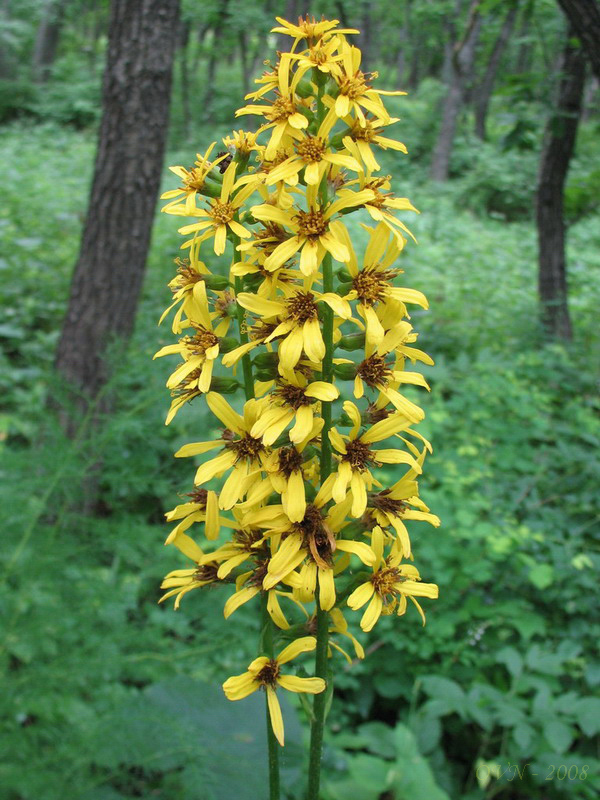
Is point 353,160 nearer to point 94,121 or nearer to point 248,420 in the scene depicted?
point 248,420

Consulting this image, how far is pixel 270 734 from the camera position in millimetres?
1140

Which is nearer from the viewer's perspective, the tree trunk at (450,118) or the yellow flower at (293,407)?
the yellow flower at (293,407)

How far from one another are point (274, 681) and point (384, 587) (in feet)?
0.84

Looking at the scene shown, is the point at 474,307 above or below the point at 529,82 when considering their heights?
below

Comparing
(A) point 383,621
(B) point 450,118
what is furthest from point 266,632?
(B) point 450,118

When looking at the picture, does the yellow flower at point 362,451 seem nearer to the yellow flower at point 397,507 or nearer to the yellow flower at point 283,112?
the yellow flower at point 397,507

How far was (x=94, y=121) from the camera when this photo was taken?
18047mm

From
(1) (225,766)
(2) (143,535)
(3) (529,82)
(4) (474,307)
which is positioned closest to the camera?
(1) (225,766)

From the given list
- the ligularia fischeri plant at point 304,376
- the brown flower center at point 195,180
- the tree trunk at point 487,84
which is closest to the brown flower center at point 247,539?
the ligularia fischeri plant at point 304,376

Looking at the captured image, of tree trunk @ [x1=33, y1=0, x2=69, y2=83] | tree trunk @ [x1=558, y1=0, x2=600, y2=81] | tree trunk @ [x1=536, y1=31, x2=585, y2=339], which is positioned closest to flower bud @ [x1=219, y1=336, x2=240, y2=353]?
tree trunk @ [x1=558, y1=0, x2=600, y2=81]

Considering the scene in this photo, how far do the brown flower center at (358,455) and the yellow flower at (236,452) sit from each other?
0.47 ft

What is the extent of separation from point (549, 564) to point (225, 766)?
83.4 inches

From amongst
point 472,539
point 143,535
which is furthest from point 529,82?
point 143,535

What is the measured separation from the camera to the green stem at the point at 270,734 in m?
1.10
